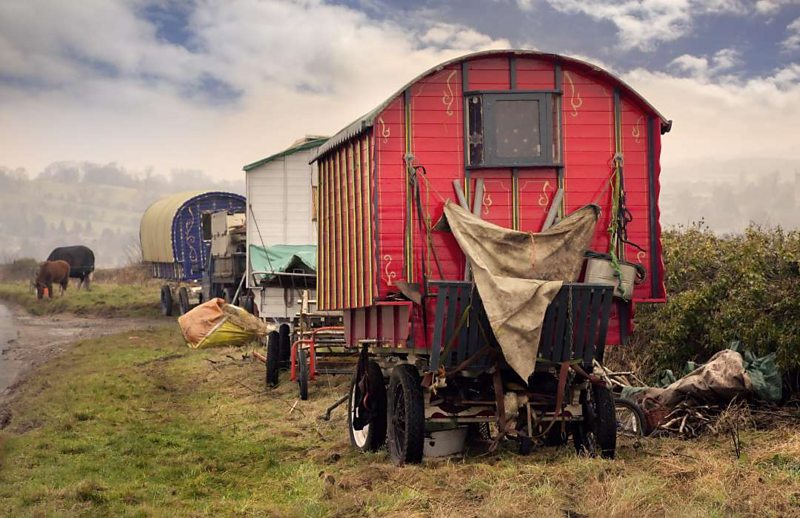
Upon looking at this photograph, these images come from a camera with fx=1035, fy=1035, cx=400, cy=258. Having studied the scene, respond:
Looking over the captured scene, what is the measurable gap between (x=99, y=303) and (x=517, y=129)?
3314cm

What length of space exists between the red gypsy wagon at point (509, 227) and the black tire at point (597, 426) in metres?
0.02

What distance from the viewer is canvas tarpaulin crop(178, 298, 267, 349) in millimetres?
23953

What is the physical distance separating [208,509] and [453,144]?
159 inches

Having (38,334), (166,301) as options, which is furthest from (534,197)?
(166,301)

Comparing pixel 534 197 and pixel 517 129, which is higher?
pixel 517 129

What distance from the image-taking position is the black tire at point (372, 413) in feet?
35.6

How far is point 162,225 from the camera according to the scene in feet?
125

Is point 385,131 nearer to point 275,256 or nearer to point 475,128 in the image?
point 475,128

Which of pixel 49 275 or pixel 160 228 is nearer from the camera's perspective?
pixel 160 228

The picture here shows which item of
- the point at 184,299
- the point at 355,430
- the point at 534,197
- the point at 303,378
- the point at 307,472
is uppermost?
Result: the point at 534,197

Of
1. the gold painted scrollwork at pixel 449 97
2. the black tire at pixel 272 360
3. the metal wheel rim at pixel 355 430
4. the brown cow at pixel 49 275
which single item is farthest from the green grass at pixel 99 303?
the gold painted scrollwork at pixel 449 97

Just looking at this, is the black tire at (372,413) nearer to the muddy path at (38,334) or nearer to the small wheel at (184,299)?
the muddy path at (38,334)

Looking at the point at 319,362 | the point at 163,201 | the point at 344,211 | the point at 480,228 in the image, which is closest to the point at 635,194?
the point at 480,228

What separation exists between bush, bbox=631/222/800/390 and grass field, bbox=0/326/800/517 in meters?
1.71
